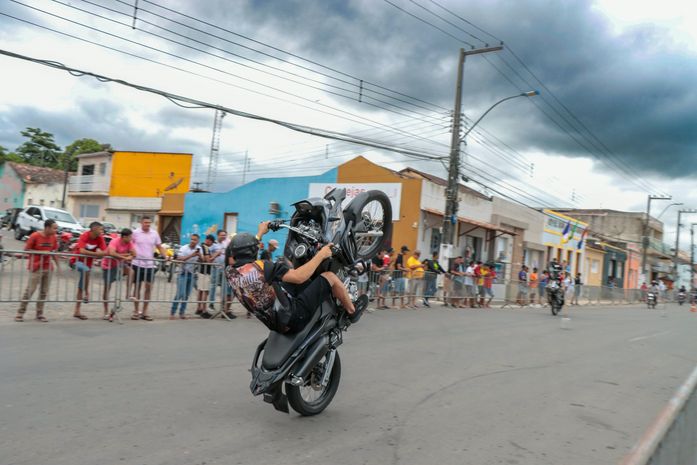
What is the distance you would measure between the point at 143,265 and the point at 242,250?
6.78 m

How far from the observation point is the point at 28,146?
73.2 m

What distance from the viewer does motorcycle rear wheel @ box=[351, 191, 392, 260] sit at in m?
5.95

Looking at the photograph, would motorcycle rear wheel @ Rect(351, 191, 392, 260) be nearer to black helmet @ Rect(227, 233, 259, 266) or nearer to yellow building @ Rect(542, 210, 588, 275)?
black helmet @ Rect(227, 233, 259, 266)

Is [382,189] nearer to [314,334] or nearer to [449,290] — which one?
[449,290]

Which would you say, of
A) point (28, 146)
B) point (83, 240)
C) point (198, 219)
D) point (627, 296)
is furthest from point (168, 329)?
point (28, 146)

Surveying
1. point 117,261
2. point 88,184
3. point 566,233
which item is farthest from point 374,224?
point 88,184

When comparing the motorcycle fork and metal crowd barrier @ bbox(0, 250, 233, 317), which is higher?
metal crowd barrier @ bbox(0, 250, 233, 317)

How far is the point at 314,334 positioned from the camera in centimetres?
471

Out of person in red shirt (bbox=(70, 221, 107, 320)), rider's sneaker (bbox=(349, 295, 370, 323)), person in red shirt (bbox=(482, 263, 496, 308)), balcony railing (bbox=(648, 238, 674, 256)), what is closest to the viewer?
rider's sneaker (bbox=(349, 295, 370, 323))

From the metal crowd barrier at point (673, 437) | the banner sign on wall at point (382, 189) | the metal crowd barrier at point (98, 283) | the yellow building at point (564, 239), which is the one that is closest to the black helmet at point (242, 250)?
the metal crowd barrier at point (673, 437)

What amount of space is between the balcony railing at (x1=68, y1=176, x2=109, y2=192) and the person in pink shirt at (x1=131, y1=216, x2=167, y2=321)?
121 feet

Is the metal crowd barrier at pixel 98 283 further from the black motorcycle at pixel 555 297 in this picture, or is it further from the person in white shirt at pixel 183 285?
the black motorcycle at pixel 555 297

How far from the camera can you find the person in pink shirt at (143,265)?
10.4m

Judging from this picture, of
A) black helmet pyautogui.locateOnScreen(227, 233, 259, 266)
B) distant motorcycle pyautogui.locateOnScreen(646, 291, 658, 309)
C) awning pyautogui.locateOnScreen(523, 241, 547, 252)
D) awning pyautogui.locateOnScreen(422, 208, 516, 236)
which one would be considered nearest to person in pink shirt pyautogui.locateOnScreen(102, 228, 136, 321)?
black helmet pyautogui.locateOnScreen(227, 233, 259, 266)
